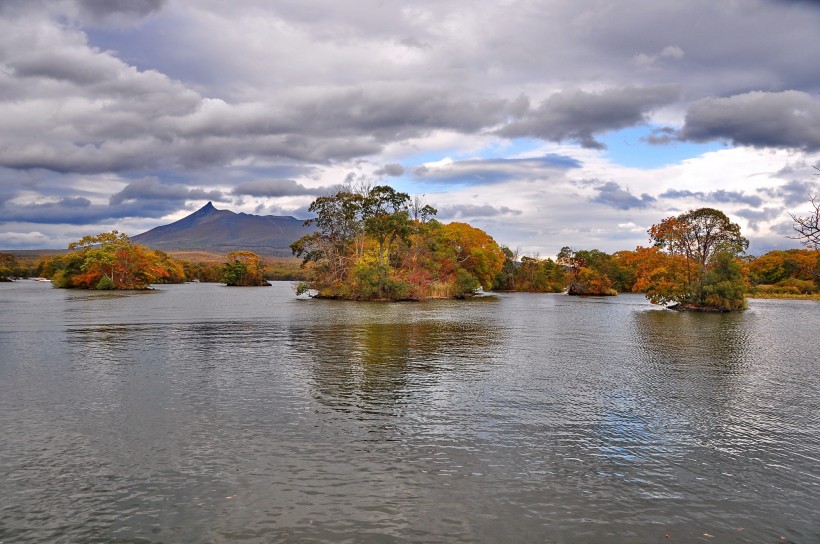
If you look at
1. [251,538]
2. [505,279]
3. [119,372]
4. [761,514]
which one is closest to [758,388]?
[761,514]

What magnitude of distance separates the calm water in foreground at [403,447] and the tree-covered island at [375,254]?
180ft

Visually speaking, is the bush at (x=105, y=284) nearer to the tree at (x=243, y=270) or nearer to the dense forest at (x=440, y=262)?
the dense forest at (x=440, y=262)

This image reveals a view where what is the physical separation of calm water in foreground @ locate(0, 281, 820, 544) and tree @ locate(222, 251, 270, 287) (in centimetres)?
13610

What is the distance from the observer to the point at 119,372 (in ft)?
69.0

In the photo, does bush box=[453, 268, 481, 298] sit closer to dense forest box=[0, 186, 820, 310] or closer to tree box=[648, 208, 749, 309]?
dense forest box=[0, 186, 820, 310]

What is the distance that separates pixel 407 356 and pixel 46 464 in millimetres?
16785

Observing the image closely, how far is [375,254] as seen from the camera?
90.2 meters

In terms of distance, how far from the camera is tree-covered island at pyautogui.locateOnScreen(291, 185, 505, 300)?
82.2 meters

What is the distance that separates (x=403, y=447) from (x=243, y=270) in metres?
156

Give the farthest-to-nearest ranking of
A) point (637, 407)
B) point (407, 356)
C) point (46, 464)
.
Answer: point (407, 356)
point (637, 407)
point (46, 464)

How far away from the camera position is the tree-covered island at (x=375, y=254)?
82250 millimetres

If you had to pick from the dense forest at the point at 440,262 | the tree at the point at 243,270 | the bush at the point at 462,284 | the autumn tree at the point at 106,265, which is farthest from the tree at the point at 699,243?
the tree at the point at 243,270

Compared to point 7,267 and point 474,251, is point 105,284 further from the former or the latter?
point 7,267

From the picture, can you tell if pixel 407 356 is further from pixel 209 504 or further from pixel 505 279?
pixel 505 279
